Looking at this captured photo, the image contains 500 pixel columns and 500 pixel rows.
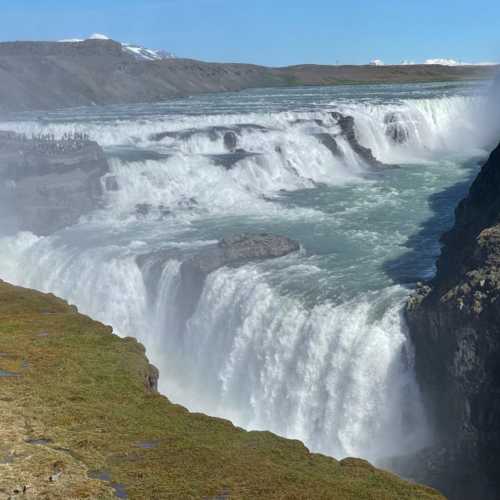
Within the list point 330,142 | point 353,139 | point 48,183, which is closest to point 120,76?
point 353,139

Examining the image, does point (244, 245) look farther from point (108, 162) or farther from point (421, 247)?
point (108, 162)

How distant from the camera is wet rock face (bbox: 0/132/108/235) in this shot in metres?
40.1

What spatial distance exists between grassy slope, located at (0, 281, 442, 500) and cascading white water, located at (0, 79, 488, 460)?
19.6 feet

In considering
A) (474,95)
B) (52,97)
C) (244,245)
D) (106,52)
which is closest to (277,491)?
(244,245)

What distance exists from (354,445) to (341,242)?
455 inches

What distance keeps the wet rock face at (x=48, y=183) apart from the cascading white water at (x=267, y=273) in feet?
3.18

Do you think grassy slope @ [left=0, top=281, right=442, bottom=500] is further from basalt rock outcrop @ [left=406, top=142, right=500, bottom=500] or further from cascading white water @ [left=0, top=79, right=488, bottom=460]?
cascading white water @ [left=0, top=79, right=488, bottom=460]

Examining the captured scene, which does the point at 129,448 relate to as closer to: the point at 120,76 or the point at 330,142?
the point at 330,142

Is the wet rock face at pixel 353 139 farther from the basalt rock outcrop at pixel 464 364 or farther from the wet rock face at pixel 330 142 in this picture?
the basalt rock outcrop at pixel 464 364


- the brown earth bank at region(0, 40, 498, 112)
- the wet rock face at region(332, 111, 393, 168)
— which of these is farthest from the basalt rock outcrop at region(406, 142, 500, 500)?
the brown earth bank at region(0, 40, 498, 112)

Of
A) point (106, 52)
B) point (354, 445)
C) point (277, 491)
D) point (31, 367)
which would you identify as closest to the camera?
point (277, 491)

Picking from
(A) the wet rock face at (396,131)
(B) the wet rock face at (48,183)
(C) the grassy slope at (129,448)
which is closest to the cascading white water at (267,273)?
(B) the wet rock face at (48,183)

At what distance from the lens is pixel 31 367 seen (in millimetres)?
18469

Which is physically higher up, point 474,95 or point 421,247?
point 474,95
